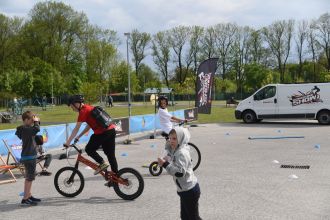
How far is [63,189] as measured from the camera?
25.1 feet

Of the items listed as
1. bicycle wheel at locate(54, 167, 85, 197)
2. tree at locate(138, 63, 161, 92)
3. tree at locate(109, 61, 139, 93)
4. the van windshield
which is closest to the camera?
bicycle wheel at locate(54, 167, 85, 197)

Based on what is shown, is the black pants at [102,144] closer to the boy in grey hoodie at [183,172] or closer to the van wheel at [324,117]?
the boy in grey hoodie at [183,172]

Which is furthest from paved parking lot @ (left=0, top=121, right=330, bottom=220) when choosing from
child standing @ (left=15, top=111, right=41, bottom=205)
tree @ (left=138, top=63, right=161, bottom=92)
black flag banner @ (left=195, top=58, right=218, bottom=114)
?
tree @ (left=138, top=63, right=161, bottom=92)

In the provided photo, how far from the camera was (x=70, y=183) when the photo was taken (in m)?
7.65

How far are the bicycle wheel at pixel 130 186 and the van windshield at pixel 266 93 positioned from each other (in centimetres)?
1798

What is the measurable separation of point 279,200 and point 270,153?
574 cm

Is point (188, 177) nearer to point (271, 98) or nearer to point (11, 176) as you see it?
point (11, 176)

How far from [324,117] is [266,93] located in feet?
10.7

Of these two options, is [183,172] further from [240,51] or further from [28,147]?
[240,51]

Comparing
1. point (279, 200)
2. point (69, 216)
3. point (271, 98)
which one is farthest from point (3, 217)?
point (271, 98)

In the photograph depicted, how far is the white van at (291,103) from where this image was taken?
23.1 m

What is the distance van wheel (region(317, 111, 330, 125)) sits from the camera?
900 inches

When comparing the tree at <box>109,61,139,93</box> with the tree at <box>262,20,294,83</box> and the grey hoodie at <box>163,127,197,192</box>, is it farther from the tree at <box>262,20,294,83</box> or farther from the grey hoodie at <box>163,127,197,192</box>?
the grey hoodie at <box>163,127,197,192</box>

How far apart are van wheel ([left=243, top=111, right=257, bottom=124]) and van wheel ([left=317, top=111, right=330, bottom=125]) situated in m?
3.46
